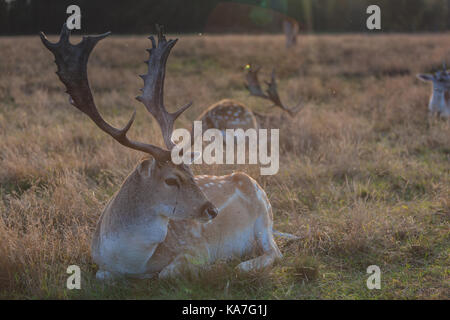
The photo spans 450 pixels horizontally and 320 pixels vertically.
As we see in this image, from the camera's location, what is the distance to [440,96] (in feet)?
29.0

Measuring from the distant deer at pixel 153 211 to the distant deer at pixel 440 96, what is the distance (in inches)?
253

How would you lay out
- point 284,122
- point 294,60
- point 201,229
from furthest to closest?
1. point 294,60
2. point 284,122
3. point 201,229

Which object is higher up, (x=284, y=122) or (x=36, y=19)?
(x=36, y=19)

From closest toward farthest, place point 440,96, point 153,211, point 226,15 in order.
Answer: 1. point 153,211
2. point 440,96
3. point 226,15

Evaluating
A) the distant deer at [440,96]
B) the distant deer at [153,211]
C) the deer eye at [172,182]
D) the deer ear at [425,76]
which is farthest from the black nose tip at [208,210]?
the deer ear at [425,76]

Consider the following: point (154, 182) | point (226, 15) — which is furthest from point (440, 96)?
point (226, 15)

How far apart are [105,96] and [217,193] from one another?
8299 millimetres

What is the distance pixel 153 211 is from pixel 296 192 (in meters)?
2.56

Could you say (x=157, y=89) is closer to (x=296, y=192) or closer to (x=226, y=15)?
(x=296, y=192)

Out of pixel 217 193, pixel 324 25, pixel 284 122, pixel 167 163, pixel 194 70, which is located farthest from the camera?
pixel 324 25

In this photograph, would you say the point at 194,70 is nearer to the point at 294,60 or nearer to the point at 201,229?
the point at 294,60

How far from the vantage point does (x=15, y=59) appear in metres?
16.8
